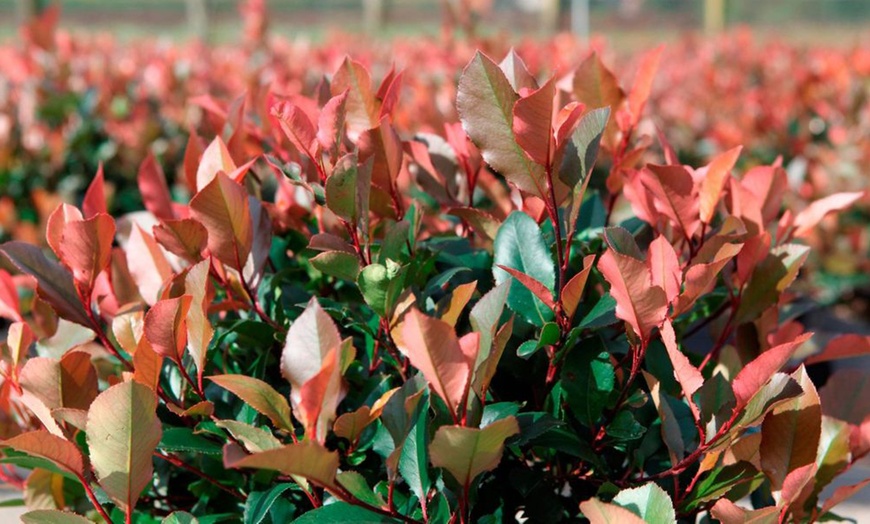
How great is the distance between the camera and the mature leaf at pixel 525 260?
1089mm

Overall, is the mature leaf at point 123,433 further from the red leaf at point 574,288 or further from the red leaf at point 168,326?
the red leaf at point 574,288

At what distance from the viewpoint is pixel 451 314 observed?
3.32 ft

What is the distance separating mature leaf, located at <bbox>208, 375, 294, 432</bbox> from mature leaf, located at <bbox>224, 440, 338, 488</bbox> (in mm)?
101

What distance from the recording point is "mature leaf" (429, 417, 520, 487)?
0.86 metres

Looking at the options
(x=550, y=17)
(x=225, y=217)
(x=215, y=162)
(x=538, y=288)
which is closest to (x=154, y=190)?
(x=215, y=162)

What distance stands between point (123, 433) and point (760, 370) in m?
0.61

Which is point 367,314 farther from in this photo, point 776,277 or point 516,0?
point 516,0

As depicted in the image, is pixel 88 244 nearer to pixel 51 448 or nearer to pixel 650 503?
pixel 51 448

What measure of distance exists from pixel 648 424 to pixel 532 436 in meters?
0.22

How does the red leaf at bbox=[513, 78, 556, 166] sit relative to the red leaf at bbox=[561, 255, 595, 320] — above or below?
above

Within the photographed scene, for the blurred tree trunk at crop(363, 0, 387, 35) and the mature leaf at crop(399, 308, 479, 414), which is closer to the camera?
the mature leaf at crop(399, 308, 479, 414)

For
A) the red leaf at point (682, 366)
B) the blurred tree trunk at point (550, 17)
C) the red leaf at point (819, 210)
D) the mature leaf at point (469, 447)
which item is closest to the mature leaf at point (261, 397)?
the mature leaf at point (469, 447)

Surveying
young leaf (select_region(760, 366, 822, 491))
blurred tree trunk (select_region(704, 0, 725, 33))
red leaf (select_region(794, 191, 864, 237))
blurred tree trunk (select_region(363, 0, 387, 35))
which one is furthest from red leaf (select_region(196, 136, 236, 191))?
blurred tree trunk (select_region(704, 0, 725, 33))

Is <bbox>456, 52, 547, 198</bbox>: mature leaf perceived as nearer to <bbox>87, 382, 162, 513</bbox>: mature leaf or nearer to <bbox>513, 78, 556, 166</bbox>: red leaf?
<bbox>513, 78, 556, 166</bbox>: red leaf
